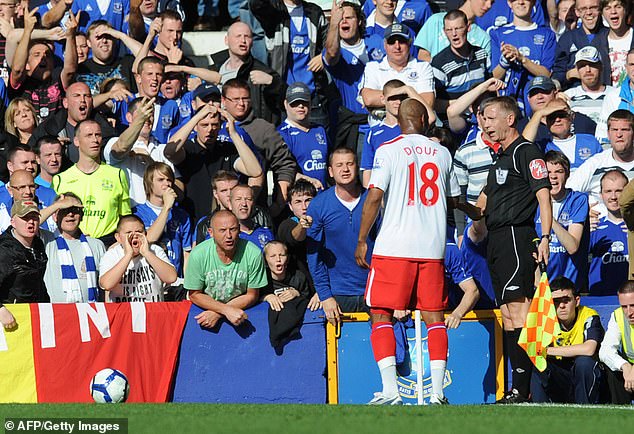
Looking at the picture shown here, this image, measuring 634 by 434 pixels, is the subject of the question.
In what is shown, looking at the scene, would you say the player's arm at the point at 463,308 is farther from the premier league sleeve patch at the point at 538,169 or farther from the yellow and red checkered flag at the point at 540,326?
the premier league sleeve patch at the point at 538,169

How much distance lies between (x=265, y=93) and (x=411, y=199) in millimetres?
5026

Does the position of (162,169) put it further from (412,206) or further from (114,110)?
(412,206)

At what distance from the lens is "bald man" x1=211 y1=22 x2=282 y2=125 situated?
45.4 ft

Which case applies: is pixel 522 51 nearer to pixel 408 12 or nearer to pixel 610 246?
pixel 408 12

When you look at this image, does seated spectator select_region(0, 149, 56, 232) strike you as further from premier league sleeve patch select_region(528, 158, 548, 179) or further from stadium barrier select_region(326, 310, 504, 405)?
premier league sleeve patch select_region(528, 158, 548, 179)

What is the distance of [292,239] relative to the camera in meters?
11.3

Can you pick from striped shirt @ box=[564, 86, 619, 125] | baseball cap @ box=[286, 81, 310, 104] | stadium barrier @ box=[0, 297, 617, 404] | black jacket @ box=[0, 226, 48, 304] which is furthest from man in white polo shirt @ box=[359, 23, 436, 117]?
black jacket @ box=[0, 226, 48, 304]

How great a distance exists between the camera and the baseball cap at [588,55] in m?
13.8

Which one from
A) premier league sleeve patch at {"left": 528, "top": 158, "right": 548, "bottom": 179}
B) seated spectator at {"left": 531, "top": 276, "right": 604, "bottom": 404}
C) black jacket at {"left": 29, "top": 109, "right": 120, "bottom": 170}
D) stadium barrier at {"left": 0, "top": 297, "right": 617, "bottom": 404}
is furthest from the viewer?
black jacket at {"left": 29, "top": 109, "right": 120, "bottom": 170}

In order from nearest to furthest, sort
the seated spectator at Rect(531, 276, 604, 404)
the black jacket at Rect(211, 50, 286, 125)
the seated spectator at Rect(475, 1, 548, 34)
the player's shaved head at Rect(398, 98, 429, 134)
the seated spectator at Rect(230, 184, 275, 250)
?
the player's shaved head at Rect(398, 98, 429, 134) → the seated spectator at Rect(531, 276, 604, 404) → the seated spectator at Rect(230, 184, 275, 250) → the black jacket at Rect(211, 50, 286, 125) → the seated spectator at Rect(475, 1, 548, 34)

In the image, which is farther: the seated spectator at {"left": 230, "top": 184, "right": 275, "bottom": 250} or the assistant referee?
the seated spectator at {"left": 230, "top": 184, "right": 275, "bottom": 250}

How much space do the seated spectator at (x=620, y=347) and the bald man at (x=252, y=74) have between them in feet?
17.5

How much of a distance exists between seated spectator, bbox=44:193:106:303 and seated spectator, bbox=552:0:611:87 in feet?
21.2

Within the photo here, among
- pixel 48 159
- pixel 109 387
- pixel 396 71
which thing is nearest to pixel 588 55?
pixel 396 71
